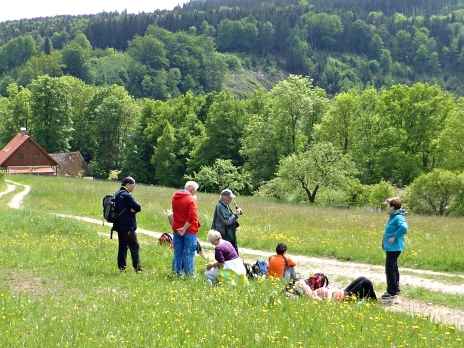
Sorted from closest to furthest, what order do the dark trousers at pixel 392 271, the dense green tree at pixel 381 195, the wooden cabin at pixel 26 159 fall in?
1. the dark trousers at pixel 392 271
2. the dense green tree at pixel 381 195
3. the wooden cabin at pixel 26 159

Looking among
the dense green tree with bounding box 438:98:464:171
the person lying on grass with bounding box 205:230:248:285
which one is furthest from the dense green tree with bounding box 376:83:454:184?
the person lying on grass with bounding box 205:230:248:285

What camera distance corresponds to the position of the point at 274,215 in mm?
27906

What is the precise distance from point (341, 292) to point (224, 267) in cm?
235

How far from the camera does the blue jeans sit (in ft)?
39.7

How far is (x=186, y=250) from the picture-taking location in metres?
12.1

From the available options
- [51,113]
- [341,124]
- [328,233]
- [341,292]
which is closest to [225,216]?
[341,292]

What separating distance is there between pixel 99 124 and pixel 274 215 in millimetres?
59910

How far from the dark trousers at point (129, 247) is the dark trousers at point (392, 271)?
17.6ft

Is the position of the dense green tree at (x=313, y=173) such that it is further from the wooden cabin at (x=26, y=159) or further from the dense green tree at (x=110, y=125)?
the dense green tree at (x=110, y=125)

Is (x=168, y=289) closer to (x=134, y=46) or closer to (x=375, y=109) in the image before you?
(x=375, y=109)

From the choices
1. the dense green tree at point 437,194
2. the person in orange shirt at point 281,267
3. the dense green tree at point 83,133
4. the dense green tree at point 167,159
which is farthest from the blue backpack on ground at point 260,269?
the dense green tree at point 83,133

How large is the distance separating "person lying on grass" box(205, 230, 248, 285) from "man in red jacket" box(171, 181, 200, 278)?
1.68ft

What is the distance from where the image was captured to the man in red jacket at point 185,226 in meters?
11.8

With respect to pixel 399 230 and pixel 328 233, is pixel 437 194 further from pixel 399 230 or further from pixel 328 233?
pixel 399 230
